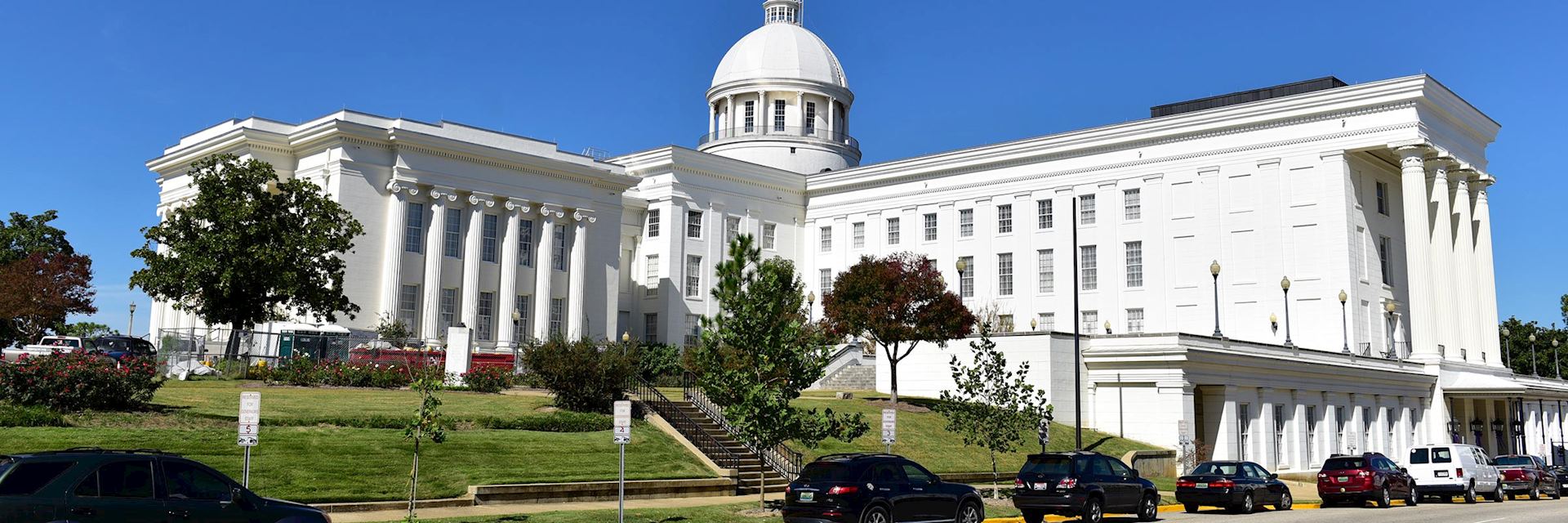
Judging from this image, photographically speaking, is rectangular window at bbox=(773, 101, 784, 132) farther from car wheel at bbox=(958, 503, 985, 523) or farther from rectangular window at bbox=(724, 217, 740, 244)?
car wheel at bbox=(958, 503, 985, 523)

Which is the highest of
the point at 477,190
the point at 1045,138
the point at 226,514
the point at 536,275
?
the point at 1045,138

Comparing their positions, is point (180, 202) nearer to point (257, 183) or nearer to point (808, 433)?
point (257, 183)

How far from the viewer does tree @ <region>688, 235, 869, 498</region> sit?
25.4 m

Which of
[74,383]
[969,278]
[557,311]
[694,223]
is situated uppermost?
[694,223]

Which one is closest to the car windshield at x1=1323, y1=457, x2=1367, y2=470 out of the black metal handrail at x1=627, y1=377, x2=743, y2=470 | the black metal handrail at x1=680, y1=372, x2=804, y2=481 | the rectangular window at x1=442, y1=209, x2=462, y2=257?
the black metal handrail at x1=680, y1=372, x2=804, y2=481

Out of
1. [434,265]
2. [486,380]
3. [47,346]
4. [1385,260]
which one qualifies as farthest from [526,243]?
[1385,260]

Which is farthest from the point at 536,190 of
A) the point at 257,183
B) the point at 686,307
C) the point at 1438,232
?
the point at 1438,232

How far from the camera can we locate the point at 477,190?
190 feet

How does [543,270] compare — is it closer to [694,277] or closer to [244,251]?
[694,277]

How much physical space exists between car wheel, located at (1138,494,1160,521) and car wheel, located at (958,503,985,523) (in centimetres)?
521

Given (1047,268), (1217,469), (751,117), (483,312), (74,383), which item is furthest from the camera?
(751,117)

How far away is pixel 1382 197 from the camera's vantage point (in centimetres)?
6412

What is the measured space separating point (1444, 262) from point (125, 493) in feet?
207

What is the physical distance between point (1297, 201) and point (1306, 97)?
16.7 feet
